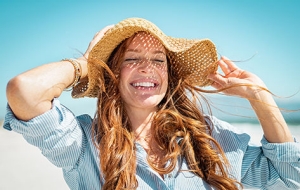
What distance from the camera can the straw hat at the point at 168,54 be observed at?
1993mm

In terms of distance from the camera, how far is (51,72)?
175cm

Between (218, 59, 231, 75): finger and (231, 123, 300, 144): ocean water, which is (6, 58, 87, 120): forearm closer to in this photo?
(218, 59, 231, 75): finger

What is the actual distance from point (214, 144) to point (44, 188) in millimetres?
3107

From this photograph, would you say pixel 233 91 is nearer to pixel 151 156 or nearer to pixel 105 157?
pixel 151 156

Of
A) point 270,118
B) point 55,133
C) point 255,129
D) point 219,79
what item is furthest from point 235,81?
point 255,129

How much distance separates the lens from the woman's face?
6.72 ft

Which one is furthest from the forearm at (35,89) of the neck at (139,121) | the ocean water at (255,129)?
the ocean water at (255,129)

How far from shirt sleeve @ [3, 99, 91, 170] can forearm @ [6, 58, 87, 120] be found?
0.04 meters

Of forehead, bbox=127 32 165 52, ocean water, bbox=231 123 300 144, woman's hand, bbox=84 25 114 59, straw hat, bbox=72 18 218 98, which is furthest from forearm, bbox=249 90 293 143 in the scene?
ocean water, bbox=231 123 300 144

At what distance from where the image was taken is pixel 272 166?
206 cm

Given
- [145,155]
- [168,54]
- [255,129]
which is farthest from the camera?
[255,129]

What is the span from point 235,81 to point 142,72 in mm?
641

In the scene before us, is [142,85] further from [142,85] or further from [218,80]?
[218,80]

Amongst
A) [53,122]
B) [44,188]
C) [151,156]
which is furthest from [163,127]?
[44,188]
